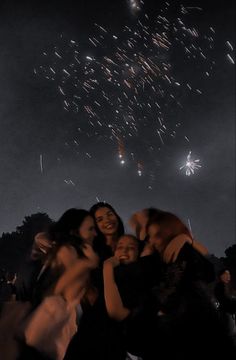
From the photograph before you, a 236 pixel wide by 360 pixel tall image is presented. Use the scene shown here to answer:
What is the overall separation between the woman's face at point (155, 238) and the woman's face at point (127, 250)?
0.15 meters

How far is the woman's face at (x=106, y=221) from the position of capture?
3914mm

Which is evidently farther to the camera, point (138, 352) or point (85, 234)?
point (85, 234)

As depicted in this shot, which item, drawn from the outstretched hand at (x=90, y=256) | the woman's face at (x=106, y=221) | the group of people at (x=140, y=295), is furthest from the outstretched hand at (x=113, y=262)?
the woman's face at (x=106, y=221)

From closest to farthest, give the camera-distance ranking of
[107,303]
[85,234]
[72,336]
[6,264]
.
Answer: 1. [107,303]
2. [72,336]
3. [85,234]
4. [6,264]

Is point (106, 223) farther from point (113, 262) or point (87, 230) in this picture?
point (113, 262)

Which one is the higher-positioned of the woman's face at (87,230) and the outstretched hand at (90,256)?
the woman's face at (87,230)

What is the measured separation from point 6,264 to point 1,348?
4738 cm

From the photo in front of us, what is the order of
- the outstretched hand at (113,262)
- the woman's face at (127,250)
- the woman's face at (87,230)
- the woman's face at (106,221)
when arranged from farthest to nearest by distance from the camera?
the woman's face at (106,221) → the woman's face at (87,230) → the woman's face at (127,250) → the outstretched hand at (113,262)

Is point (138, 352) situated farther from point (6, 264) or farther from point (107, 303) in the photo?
point (6, 264)

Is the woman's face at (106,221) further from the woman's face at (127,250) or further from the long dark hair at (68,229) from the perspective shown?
the woman's face at (127,250)

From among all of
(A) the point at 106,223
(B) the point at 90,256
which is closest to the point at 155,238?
(B) the point at 90,256

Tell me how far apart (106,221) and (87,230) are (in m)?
0.32

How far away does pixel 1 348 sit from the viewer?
2.80m

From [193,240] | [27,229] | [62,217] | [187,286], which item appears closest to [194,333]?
[187,286]
